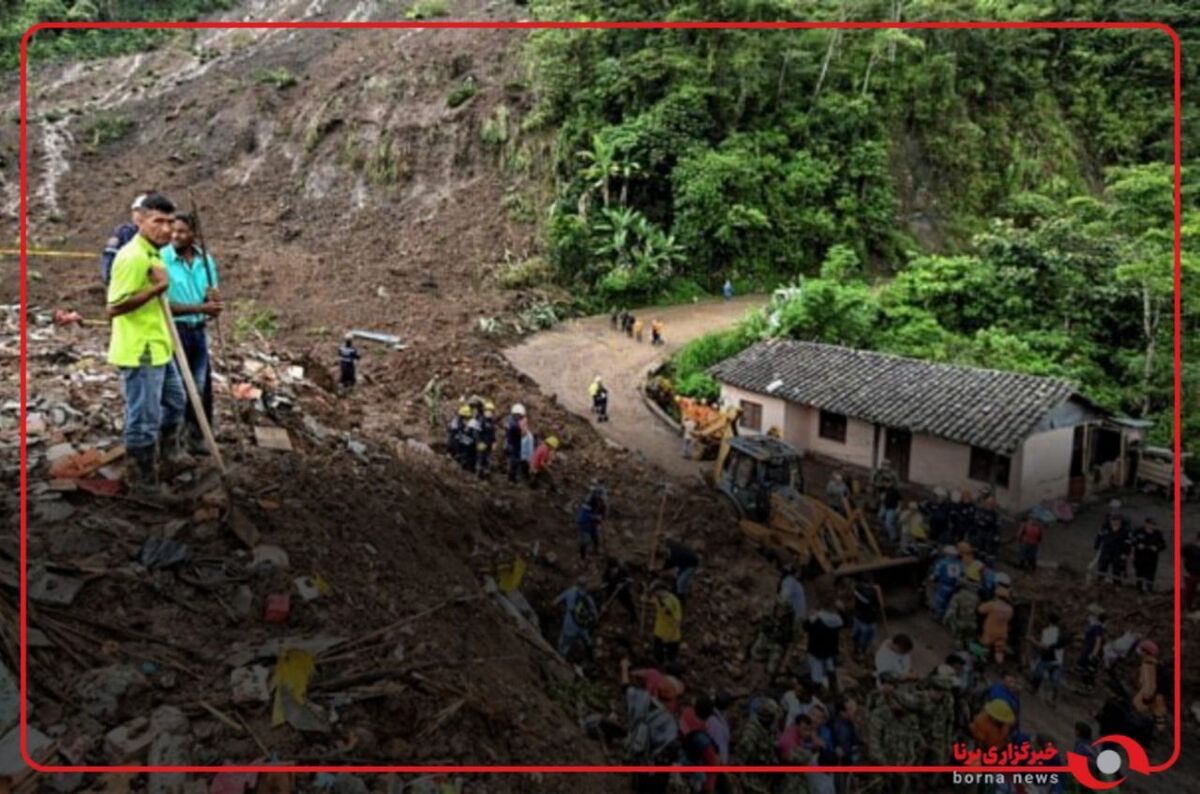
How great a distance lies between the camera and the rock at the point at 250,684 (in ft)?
15.8

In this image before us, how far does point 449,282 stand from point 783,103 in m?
14.8

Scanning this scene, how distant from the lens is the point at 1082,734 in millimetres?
8078

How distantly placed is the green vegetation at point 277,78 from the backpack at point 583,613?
121 feet

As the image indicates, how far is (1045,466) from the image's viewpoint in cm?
1730

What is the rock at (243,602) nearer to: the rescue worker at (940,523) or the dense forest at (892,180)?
the rescue worker at (940,523)

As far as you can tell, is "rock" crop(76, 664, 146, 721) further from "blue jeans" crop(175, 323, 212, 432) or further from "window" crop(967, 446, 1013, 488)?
"window" crop(967, 446, 1013, 488)

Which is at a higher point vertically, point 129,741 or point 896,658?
point 129,741

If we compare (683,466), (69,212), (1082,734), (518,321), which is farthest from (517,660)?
(69,212)

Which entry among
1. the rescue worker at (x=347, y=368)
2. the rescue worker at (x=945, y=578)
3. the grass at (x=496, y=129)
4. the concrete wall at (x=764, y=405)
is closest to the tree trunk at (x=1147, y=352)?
the concrete wall at (x=764, y=405)

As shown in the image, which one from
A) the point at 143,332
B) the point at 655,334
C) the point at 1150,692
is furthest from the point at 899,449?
the point at 143,332

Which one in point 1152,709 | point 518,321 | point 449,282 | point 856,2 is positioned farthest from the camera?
point 856,2

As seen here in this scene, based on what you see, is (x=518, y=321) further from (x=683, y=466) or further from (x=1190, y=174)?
(x=1190, y=174)

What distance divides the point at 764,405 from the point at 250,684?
1649cm

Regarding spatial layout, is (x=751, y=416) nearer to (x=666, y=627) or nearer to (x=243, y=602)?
(x=666, y=627)
